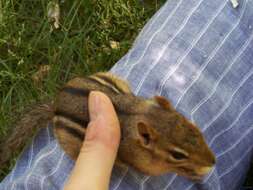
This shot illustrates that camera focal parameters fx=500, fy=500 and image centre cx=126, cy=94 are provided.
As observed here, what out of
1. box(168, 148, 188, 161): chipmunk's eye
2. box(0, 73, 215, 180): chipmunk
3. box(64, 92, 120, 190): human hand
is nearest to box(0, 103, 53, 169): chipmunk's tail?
box(0, 73, 215, 180): chipmunk

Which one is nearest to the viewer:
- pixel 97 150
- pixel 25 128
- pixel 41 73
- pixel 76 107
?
pixel 97 150

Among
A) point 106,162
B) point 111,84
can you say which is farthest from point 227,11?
point 106,162

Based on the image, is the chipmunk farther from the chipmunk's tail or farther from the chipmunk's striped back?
the chipmunk's tail

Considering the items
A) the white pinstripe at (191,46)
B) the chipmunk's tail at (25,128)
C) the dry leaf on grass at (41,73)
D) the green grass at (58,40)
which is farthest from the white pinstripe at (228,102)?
the dry leaf on grass at (41,73)

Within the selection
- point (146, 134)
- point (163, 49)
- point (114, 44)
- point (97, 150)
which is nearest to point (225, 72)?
point (163, 49)

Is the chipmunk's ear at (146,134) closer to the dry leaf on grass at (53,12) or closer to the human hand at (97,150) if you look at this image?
the human hand at (97,150)

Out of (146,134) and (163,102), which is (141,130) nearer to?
(146,134)
